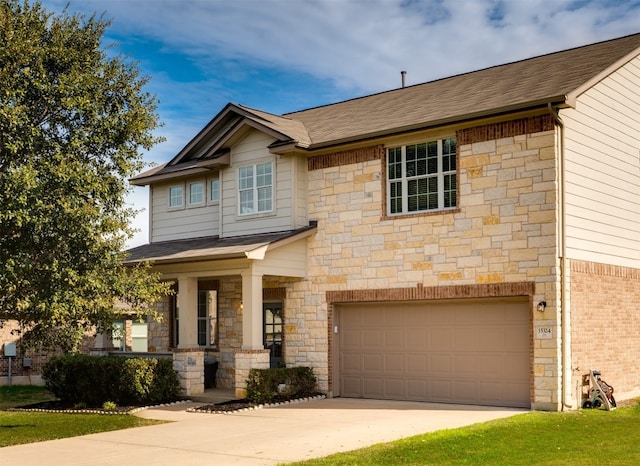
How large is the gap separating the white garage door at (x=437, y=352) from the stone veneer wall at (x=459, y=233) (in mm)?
564

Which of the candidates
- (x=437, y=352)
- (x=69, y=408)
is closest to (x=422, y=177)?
(x=437, y=352)

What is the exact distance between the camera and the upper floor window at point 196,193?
73.9ft

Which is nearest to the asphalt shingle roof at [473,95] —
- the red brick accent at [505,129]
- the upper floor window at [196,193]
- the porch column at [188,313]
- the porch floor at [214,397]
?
the red brick accent at [505,129]

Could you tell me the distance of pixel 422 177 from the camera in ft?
58.0

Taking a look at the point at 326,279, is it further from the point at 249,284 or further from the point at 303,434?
the point at 303,434

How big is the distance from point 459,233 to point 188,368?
693cm

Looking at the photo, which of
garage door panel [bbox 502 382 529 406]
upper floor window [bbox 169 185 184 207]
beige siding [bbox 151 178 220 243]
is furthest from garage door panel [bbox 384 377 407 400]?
upper floor window [bbox 169 185 184 207]

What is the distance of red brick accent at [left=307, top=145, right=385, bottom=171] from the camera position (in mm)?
18438

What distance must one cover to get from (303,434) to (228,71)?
33.0 ft

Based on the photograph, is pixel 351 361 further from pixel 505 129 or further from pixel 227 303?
pixel 505 129

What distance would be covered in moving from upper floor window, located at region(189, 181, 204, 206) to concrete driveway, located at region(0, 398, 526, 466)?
23.1ft

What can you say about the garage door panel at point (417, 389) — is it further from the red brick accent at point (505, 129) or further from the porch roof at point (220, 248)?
the red brick accent at point (505, 129)

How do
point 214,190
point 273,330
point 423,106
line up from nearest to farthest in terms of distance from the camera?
point 423,106
point 273,330
point 214,190

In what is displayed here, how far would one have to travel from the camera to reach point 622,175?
18.0 metres
